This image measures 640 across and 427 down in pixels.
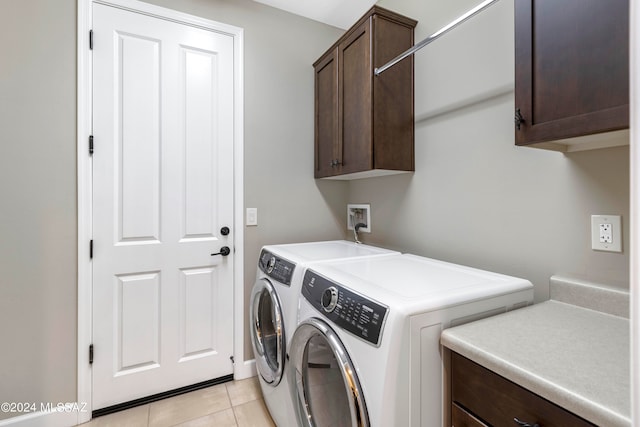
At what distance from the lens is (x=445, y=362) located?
90 cm

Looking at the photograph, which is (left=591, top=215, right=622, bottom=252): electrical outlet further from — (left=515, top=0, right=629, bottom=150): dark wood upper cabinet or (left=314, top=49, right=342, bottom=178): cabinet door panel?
(left=314, top=49, right=342, bottom=178): cabinet door panel

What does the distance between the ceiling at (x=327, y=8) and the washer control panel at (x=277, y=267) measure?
5.64ft

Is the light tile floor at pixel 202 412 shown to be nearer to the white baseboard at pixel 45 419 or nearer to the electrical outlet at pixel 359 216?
the white baseboard at pixel 45 419

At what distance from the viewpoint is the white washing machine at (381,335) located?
82 centimetres

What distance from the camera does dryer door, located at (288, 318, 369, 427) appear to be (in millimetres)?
1096

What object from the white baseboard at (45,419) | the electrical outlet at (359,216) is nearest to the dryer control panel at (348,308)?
the electrical outlet at (359,216)

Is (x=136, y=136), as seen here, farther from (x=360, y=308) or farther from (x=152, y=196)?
(x=360, y=308)

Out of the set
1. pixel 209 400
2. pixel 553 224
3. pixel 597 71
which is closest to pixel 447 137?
pixel 553 224

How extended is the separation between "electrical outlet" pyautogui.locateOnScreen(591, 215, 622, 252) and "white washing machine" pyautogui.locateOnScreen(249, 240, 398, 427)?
0.87 meters

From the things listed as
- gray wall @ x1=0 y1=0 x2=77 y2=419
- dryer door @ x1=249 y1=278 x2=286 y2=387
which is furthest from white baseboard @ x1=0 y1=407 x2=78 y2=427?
dryer door @ x1=249 y1=278 x2=286 y2=387

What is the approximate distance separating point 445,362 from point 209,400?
1.56 m

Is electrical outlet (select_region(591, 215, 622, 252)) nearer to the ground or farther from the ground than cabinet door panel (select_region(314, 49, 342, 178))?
nearer to the ground

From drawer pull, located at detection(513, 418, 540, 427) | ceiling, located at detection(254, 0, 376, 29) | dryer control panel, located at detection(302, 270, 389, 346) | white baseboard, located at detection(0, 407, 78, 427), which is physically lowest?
white baseboard, located at detection(0, 407, 78, 427)

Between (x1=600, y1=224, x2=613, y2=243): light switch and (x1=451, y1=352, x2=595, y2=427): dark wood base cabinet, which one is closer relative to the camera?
(x1=451, y1=352, x2=595, y2=427): dark wood base cabinet
